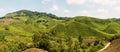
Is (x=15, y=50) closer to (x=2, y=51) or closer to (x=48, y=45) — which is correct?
(x=2, y=51)

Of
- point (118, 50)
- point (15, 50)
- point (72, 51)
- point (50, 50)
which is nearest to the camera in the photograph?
point (118, 50)

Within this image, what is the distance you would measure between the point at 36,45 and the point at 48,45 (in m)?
9.92

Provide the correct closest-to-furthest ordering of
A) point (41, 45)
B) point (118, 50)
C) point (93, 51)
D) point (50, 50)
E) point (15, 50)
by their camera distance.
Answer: point (118, 50) → point (93, 51) → point (50, 50) → point (41, 45) → point (15, 50)

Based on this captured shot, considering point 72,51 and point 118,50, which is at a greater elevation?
point 118,50

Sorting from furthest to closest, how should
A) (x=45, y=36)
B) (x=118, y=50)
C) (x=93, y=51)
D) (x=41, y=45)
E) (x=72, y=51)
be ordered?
(x=45, y=36)
(x=41, y=45)
(x=72, y=51)
(x=93, y=51)
(x=118, y=50)

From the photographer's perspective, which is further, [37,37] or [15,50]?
[37,37]

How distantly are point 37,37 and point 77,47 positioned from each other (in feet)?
154

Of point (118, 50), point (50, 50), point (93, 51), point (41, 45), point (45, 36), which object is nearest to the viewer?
point (118, 50)

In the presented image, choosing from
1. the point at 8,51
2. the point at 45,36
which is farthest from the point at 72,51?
the point at 8,51

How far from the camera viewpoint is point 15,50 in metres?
151

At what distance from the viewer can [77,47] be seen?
128m

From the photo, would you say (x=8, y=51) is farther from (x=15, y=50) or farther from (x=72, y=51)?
(x=72, y=51)

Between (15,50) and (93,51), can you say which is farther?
(15,50)

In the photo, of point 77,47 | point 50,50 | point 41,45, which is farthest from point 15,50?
point 77,47
